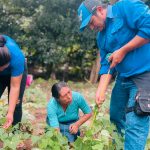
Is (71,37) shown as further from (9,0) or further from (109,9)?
(109,9)

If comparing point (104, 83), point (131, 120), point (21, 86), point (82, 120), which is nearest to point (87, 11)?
point (104, 83)

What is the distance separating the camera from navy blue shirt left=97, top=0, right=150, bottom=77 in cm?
331

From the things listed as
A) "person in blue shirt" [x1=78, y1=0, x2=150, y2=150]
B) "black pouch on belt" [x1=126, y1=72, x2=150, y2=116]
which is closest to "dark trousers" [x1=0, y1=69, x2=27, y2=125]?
"person in blue shirt" [x1=78, y1=0, x2=150, y2=150]

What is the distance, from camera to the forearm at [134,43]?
10.9 feet

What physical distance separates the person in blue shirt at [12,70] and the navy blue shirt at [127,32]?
0.89 m

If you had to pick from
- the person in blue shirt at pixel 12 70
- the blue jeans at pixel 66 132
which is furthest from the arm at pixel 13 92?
the blue jeans at pixel 66 132

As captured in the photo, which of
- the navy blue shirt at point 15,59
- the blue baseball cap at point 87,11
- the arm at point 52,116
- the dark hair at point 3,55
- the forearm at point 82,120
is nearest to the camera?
the blue baseball cap at point 87,11

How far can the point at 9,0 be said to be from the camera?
13.1m

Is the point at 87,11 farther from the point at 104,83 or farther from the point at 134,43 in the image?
the point at 104,83

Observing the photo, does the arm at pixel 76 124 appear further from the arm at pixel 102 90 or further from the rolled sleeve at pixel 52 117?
the arm at pixel 102 90

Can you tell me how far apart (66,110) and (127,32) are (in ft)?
5.17

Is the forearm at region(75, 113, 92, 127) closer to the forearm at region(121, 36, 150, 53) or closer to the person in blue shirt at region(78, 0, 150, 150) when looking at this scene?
the person in blue shirt at region(78, 0, 150, 150)

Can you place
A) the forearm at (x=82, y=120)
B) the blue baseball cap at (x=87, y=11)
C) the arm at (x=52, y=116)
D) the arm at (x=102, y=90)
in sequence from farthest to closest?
the forearm at (x=82, y=120)
the arm at (x=52, y=116)
the arm at (x=102, y=90)
the blue baseball cap at (x=87, y=11)

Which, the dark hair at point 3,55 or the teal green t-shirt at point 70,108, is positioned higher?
the dark hair at point 3,55
